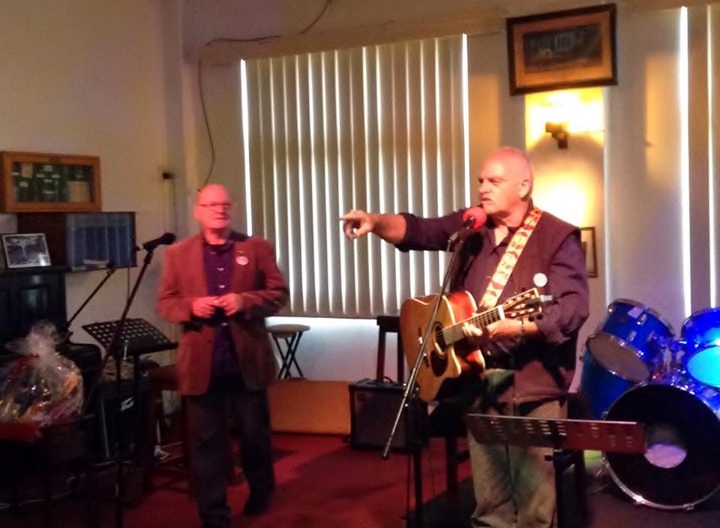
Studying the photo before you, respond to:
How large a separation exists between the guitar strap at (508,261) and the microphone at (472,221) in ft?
0.42

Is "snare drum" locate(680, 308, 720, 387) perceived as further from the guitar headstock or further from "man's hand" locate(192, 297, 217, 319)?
"man's hand" locate(192, 297, 217, 319)

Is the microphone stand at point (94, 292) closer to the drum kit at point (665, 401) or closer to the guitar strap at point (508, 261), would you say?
the drum kit at point (665, 401)

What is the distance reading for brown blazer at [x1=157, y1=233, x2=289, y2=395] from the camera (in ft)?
13.0

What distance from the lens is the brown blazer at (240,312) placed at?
13.0 ft

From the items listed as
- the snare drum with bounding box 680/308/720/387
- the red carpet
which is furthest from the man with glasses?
the snare drum with bounding box 680/308/720/387

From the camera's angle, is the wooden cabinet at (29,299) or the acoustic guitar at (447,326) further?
the wooden cabinet at (29,299)

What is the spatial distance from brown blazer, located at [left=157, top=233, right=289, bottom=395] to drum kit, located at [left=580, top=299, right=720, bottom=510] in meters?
1.49

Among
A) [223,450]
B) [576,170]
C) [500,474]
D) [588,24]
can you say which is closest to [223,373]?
[223,450]

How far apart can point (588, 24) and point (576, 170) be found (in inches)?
30.8

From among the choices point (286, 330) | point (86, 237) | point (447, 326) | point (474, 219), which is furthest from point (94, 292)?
point (474, 219)

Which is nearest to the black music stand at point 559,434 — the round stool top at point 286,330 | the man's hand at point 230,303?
the man's hand at point 230,303

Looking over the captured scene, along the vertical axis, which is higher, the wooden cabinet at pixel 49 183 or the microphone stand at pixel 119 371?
the wooden cabinet at pixel 49 183

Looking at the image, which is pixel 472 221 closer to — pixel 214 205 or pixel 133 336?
pixel 214 205

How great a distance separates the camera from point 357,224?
10.8 ft
